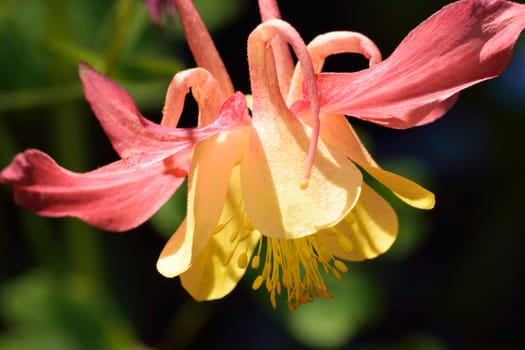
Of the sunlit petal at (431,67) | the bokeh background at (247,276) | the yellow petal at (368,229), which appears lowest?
the bokeh background at (247,276)

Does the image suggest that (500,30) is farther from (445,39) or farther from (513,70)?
(513,70)

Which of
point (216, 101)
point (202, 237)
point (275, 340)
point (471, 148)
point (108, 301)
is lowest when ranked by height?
point (275, 340)

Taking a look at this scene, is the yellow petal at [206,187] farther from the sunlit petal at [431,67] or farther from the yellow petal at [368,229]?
the yellow petal at [368,229]

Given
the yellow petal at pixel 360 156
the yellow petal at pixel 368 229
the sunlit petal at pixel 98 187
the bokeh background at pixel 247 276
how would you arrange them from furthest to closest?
1. the bokeh background at pixel 247 276
2. the yellow petal at pixel 368 229
3. the yellow petal at pixel 360 156
4. the sunlit petal at pixel 98 187

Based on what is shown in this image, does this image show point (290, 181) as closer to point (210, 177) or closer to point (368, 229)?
point (210, 177)

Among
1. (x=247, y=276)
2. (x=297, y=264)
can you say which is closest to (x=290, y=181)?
(x=297, y=264)

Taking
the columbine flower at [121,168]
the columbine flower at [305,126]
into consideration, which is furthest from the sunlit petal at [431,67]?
the columbine flower at [121,168]

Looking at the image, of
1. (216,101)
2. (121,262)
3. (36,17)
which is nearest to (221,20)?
(36,17)
